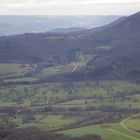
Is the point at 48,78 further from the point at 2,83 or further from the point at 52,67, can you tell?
the point at 52,67

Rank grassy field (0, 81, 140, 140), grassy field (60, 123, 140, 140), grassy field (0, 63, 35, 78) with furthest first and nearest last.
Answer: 1. grassy field (0, 63, 35, 78)
2. grassy field (0, 81, 140, 140)
3. grassy field (60, 123, 140, 140)

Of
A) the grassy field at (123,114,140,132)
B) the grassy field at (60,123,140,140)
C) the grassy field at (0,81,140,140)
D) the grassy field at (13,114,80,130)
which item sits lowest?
the grassy field at (13,114,80,130)

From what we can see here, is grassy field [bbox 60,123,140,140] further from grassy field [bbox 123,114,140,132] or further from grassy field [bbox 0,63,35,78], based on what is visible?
grassy field [bbox 0,63,35,78]

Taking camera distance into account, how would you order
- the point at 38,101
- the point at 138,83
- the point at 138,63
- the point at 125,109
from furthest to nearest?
the point at 138,63 → the point at 138,83 → the point at 38,101 → the point at 125,109

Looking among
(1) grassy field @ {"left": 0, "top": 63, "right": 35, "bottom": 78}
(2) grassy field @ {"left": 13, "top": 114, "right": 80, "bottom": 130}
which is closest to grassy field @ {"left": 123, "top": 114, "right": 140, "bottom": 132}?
(2) grassy field @ {"left": 13, "top": 114, "right": 80, "bottom": 130}

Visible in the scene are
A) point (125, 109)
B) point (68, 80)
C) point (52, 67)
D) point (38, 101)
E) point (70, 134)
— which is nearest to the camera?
point (70, 134)

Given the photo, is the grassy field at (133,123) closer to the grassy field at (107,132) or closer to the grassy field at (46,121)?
the grassy field at (107,132)

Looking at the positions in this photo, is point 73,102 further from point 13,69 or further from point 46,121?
point 13,69

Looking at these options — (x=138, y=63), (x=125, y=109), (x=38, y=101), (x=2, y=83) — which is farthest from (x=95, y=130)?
(x=138, y=63)

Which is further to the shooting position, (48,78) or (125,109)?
(48,78)
